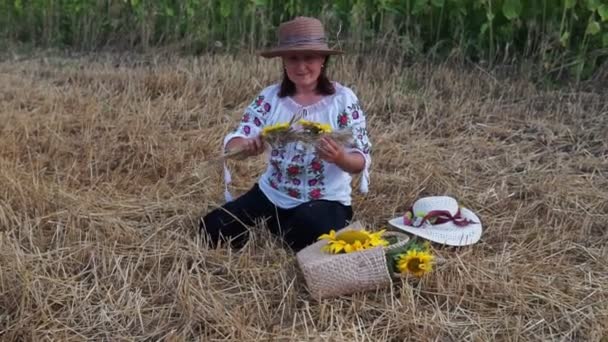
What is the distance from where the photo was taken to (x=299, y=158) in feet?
10.6

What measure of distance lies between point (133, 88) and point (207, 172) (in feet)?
4.83

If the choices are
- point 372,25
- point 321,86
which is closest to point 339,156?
point 321,86

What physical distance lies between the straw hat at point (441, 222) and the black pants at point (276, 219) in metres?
0.23

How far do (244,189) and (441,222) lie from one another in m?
0.95

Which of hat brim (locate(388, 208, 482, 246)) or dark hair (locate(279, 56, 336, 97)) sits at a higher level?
dark hair (locate(279, 56, 336, 97))

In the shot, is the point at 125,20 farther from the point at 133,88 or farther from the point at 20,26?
the point at 133,88

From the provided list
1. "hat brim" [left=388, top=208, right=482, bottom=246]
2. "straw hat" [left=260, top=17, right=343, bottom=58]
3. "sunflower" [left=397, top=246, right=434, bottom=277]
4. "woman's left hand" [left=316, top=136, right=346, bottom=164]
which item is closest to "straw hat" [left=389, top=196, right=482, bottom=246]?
"hat brim" [left=388, top=208, right=482, bottom=246]

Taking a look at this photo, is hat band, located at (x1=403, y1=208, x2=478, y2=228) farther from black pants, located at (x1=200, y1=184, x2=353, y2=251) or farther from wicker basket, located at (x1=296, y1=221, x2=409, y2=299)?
wicker basket, located at (x1=296, y1=221, x2=409, y2=299)

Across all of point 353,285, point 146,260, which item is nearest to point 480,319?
point 353,285

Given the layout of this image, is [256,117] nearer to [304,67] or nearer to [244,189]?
[304,67]

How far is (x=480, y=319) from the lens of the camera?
2732mm

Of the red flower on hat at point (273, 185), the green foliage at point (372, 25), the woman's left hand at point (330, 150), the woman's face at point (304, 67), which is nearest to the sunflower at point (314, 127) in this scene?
the woman's left hand at point (330, 150)

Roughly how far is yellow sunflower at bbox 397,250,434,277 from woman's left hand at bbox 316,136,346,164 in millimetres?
394

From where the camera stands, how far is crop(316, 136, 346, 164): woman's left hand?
116 inches
